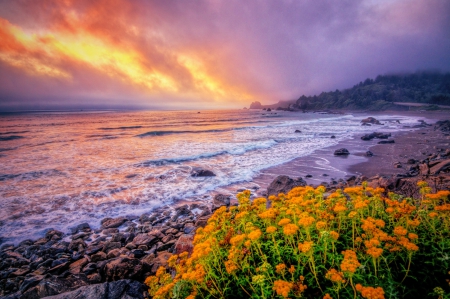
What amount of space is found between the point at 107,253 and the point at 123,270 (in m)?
2.30

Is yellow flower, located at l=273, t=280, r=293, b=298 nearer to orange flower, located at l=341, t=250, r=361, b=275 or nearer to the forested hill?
orange flower, located at l=341, t=250, r=361, b=275

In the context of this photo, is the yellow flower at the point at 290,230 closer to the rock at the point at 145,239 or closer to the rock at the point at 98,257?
the rock at the point at 145,239

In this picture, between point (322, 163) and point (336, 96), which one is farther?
point (336, 96)

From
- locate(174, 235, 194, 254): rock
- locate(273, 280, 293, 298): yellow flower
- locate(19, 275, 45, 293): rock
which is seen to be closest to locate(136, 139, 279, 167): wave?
locate(19, 275, 45, 293): rock

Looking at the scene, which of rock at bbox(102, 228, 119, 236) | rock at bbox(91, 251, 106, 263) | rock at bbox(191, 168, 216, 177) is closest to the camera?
rock at bbox(91, 251, 106, 263)

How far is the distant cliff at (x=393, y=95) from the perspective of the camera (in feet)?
359

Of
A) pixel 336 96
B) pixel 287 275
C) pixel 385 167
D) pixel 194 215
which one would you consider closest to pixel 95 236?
pixel 194 215

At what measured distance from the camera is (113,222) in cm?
870

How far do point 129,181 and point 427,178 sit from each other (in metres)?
14.7

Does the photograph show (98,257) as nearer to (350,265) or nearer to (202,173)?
(350,265)

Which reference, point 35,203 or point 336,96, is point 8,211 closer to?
point 35,203

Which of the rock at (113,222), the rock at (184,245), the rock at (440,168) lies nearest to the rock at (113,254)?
the rock at (113,222)

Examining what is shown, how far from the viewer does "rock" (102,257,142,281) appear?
4.94 metres

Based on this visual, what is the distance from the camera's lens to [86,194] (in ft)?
37.5
